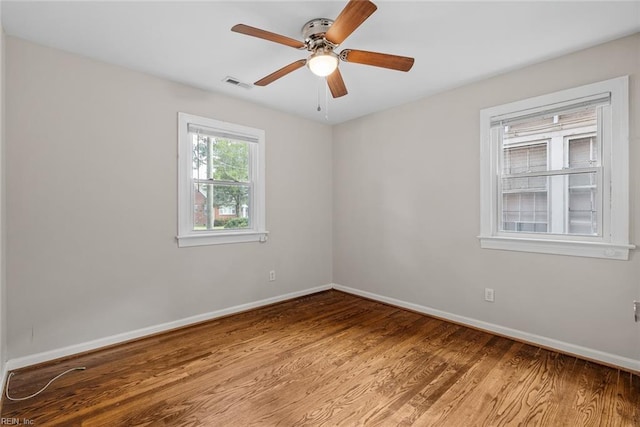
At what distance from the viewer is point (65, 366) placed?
2320mm

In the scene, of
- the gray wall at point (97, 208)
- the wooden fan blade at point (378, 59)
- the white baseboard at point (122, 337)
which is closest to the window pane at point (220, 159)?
the gray wall at point (97, 208)

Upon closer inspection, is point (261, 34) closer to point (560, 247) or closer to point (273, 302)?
point (560, 247)

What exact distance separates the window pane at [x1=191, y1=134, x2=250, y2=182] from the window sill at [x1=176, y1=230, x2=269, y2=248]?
0.64 m

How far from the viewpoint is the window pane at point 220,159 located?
3.30m

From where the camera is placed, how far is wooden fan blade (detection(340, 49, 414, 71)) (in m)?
2.02

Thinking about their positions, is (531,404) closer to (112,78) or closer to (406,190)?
(406,190)

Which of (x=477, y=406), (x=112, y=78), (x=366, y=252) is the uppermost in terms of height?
(x=112, y=78)

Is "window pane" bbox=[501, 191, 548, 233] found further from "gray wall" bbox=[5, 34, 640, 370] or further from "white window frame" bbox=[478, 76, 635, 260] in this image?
"gray wall" bbox=[5, 34, 640, 370]

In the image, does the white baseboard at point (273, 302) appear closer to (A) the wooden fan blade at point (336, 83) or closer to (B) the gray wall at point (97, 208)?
(B) the gray wall at point (97, 208)

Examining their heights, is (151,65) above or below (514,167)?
above

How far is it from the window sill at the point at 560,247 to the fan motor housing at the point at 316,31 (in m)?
2.38

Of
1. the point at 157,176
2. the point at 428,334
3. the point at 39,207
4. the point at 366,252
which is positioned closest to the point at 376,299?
the point at 366,252

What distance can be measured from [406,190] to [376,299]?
150cm

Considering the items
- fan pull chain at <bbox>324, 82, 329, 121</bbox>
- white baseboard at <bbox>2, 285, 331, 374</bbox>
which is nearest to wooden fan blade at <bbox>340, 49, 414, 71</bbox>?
fan pull chain at <bbox>324, 82, 329, 121</bbox>
